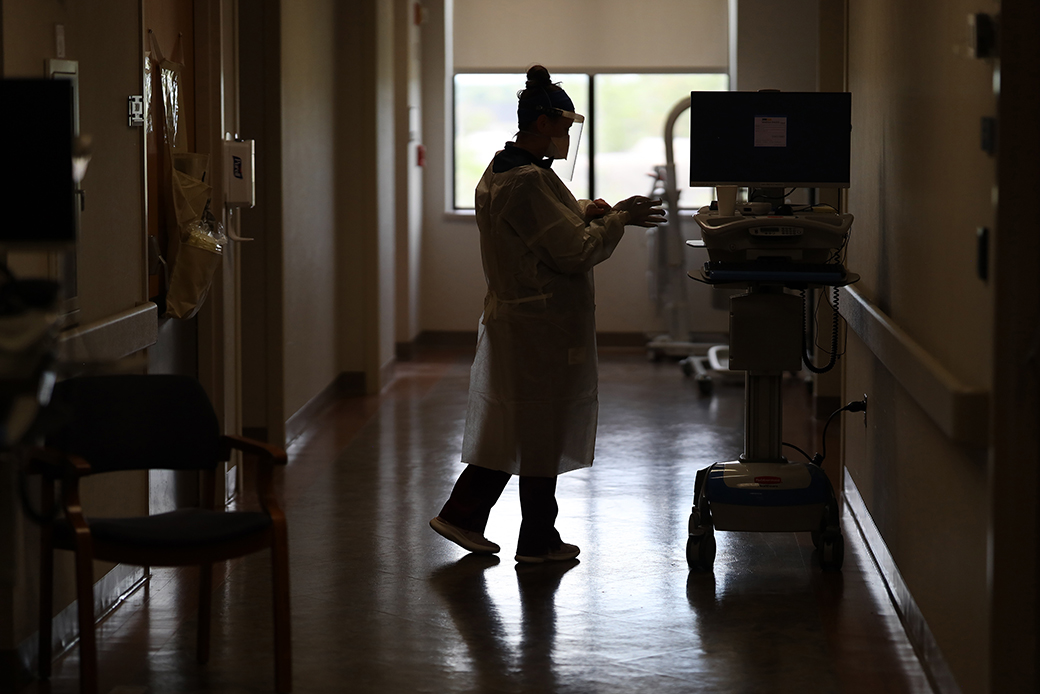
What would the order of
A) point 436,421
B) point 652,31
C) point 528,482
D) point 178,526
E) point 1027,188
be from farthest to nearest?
point 652,31, point 436,421, point 528,482, point 178,526, point 1027,188

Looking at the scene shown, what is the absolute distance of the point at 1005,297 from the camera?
2.34 m

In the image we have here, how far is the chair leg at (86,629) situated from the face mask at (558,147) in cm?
196

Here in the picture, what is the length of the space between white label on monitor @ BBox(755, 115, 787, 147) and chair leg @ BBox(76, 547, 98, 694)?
7.59 ft

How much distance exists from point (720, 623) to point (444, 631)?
78cm

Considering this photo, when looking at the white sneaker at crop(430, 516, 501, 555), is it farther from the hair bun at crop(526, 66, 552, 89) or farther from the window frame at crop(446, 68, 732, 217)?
the window frame at crop(446, 68, 732, 217)

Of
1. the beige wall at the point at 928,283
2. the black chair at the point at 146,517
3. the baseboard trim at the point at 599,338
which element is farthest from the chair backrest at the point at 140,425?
the baseboard trim at the point at 599,338

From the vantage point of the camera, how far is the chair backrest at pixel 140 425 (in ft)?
9.36

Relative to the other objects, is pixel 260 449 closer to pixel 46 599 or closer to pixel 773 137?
pixel 46 599

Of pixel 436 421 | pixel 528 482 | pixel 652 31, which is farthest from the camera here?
pixel 652 31

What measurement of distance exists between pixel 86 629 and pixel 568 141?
2.14 meters

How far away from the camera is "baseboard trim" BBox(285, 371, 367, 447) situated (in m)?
5.90

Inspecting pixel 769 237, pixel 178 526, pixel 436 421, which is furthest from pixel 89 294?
pixel 436 421

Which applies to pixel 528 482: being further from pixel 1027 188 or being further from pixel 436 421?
pixel 436 421

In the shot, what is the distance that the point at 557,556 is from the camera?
396 centimetres
